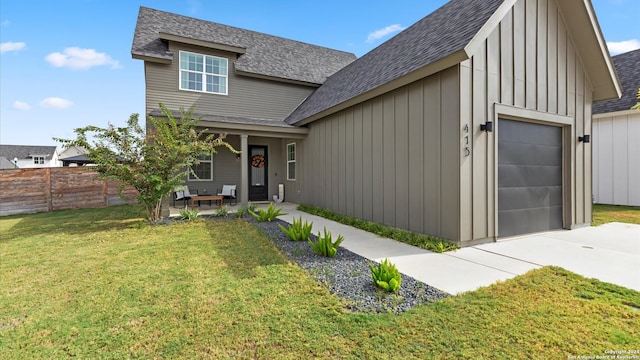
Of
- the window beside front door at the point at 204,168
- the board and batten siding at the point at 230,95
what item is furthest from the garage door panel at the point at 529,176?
the window beside front door at the point at 204,168

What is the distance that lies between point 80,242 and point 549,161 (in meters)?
10.1

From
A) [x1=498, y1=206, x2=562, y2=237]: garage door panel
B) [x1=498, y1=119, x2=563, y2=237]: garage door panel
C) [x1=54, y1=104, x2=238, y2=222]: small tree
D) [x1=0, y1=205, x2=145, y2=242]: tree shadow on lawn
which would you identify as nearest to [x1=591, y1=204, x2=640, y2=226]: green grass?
[x1=498, y1=206, x2=562, y2=237]: garage door panel

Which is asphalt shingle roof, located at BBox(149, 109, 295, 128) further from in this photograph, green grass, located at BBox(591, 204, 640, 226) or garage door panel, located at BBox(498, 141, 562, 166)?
green grass, located at BBox(591, 204, 640, 226)

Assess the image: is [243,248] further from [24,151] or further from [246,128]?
[24,151]

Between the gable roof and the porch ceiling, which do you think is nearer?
the gable roof

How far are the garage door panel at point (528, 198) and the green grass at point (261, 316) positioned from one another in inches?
80.4

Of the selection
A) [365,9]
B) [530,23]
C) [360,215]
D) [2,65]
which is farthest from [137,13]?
[530,23]

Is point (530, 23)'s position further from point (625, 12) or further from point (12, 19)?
point (12, 19)

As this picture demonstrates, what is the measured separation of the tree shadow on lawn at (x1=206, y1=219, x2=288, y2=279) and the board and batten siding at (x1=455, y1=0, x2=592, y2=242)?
134 inches

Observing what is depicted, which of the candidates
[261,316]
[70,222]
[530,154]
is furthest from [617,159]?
[70,222]

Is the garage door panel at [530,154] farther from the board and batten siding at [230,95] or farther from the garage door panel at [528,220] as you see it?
the board and batten siding at [230,95]

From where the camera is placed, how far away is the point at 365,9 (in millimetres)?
14172

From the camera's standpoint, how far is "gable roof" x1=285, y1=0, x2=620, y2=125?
4.96m

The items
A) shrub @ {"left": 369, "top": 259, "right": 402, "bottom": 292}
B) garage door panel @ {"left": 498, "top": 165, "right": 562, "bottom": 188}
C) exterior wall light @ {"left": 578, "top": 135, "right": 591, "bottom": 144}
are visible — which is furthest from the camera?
exterior wall light @ {"left": 578, "top": 135, "right": 591, "bottom": 144}
